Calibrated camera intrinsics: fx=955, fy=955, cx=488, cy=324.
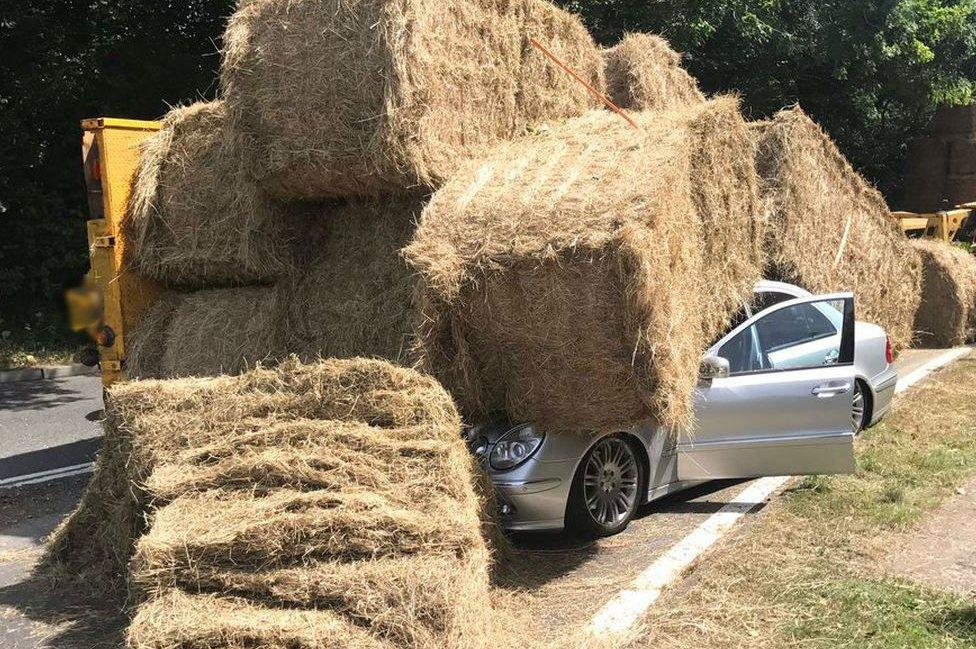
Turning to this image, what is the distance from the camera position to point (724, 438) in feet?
20.9

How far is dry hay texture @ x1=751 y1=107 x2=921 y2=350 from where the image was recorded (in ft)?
32.9

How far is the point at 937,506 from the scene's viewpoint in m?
6.29

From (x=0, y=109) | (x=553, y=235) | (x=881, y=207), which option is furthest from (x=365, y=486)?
(x=0, y=109)

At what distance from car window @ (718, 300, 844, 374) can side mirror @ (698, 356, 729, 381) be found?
16 cm

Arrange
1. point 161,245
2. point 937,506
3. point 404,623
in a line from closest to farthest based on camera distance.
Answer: point 404,623 < point 937,506 < point 161,245

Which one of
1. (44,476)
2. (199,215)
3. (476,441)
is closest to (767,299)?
(476,441)

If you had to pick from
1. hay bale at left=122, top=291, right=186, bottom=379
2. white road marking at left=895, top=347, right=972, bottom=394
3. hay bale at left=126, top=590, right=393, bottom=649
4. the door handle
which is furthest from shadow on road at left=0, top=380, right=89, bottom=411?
white road marking at left=895, top=347, right=972, bottom=394

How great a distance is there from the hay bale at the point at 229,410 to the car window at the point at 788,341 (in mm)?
2565

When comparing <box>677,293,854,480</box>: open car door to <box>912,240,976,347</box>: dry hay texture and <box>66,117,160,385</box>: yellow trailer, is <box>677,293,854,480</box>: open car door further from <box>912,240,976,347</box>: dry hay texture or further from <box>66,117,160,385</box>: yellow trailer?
<box>912,240,976,347</box>: dry hay texture

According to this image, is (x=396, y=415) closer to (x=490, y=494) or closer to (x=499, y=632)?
(x=490, y=494)

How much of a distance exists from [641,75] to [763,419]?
4929 mm

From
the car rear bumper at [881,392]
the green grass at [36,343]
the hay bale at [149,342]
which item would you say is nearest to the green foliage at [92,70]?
the green grass at [36,343]

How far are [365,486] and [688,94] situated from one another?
8040mm

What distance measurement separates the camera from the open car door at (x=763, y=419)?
635cm
